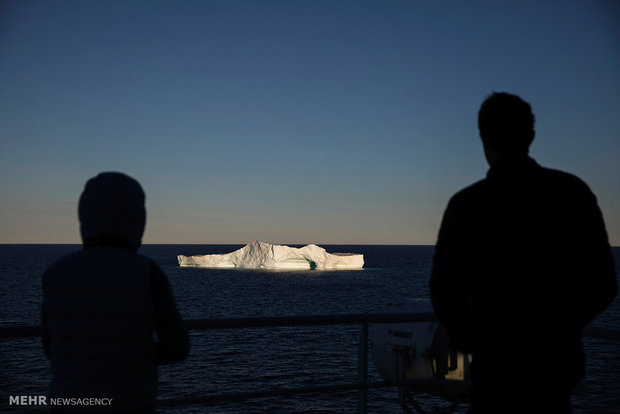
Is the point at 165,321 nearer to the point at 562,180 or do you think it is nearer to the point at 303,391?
the point at 562,180

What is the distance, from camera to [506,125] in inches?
66.4

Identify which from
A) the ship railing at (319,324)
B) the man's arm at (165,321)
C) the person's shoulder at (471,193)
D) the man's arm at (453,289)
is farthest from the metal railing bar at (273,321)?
the person's shoulder at (471,193)

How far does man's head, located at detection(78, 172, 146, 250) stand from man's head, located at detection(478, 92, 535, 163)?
118 centimetres

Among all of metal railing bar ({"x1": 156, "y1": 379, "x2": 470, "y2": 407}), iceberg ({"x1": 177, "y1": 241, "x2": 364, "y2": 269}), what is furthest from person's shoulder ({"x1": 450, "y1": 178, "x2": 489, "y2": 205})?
iceberg ({"x1": 177, "y1": 241, "x2": 364, "y2": 269})

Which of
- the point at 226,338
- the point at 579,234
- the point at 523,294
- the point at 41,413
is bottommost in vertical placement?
the point at 226,338

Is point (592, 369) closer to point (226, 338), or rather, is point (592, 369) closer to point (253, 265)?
point (226, 338)

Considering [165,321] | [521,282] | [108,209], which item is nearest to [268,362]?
[165,321]

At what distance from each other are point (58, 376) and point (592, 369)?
29.0m

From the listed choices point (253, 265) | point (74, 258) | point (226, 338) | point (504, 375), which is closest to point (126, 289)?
point (74, 258)

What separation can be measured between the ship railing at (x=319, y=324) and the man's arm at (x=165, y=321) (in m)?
0.74

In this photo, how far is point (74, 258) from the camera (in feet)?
5.21

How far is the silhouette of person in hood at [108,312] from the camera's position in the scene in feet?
5.10

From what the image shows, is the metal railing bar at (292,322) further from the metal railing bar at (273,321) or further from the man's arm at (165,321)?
the man's arm at (165,321)

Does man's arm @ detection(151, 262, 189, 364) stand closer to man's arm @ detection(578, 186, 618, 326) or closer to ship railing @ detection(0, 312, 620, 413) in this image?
ship railing @ detection(0, 312, 620, 413)
